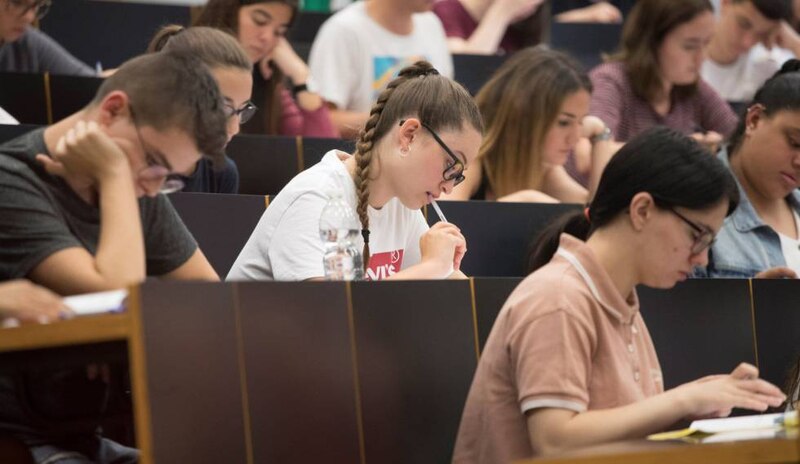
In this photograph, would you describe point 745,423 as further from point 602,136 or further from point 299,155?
point 602,136

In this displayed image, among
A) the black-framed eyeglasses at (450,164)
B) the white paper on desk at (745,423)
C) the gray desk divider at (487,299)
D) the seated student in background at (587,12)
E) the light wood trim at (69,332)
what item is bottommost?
the white paper on desk at (745,423)

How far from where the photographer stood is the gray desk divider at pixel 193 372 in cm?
190

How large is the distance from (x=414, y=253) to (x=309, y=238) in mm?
400

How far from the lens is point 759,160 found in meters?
3.63

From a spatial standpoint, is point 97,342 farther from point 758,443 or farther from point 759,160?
point 759,160

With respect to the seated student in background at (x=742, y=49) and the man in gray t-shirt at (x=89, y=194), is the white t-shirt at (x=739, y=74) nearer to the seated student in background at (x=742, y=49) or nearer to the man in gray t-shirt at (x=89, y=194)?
the seated student in background at (x=742, y=49)

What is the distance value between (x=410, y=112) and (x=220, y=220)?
21.2 inches

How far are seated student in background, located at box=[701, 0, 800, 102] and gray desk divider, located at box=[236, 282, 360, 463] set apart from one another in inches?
143

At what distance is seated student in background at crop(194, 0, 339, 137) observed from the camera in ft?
12.9

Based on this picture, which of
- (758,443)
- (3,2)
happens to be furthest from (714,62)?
(758,443)

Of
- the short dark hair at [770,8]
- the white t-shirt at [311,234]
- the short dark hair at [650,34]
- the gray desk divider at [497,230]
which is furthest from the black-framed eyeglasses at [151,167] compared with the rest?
the short dark hair at [770,8]

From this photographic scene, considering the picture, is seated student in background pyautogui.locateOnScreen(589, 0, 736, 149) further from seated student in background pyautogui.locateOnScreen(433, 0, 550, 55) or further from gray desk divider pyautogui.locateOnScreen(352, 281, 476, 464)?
gray desk divider pyautogui.locateOnScreen(352, 281, 476, 464)

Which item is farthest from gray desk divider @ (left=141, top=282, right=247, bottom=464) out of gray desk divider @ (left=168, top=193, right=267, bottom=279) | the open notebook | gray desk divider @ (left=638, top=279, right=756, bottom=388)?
gray desk divider @ (left=638, top=279, right=756, bottom=388)

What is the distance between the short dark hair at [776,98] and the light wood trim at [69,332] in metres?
2.32
